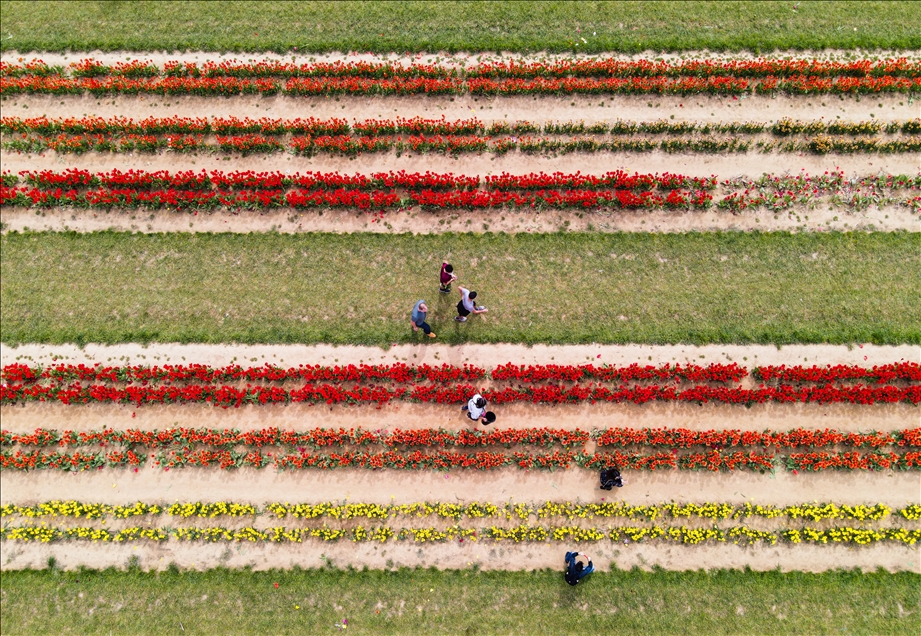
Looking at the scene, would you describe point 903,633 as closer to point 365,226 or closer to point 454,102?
point 365,226

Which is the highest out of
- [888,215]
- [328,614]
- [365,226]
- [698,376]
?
[888,215]

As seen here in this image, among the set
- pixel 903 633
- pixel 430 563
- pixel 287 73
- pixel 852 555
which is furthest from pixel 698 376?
pixel 287 73

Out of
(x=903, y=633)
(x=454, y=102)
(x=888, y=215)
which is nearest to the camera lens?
(x=903, y=633)

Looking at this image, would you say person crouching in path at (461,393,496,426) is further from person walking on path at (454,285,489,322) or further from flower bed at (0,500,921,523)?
person walking on path at (454,285,489,322)

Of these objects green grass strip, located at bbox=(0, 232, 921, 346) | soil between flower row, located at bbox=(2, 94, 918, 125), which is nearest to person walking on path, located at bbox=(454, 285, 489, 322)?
green grass strip, located at bbox=(0, 232, 921, 346)

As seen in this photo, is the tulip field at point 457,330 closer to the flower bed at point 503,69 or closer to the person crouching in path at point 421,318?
the flower bed at point 503,69

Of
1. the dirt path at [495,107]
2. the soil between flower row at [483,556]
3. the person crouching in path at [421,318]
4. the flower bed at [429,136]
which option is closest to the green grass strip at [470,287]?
the person crouching in path at [421,318]
